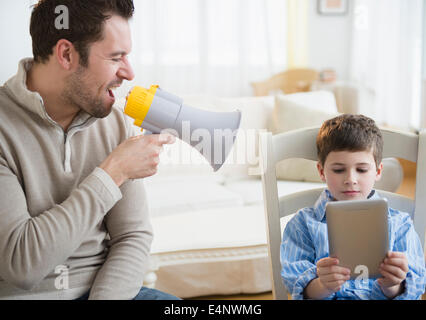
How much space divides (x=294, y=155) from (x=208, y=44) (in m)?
2.73

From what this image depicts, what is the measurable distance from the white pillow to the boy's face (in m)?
1.22

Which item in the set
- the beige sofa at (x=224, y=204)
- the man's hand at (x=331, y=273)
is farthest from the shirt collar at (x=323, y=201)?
the beige sofa at (x=224, y=204)

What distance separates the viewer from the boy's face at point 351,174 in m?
0.90

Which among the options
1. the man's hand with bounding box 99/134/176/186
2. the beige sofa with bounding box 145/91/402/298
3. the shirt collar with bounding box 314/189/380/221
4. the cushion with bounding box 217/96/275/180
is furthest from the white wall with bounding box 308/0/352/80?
the man's hand with bounding box 99/134/176/186

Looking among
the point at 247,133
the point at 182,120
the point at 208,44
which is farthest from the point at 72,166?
the point at 208,44

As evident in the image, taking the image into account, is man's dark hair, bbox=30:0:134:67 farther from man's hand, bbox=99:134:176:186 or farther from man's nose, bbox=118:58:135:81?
man's hand, bbox=99:134:176:186

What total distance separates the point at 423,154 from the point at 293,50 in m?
2.98

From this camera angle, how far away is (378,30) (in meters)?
3.62

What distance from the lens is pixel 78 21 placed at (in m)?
0.92

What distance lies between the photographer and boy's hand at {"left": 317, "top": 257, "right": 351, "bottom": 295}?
77 cm

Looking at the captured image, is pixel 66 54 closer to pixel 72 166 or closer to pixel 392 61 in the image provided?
pixel 72 166

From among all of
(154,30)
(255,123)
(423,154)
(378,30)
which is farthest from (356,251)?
(378,30)
